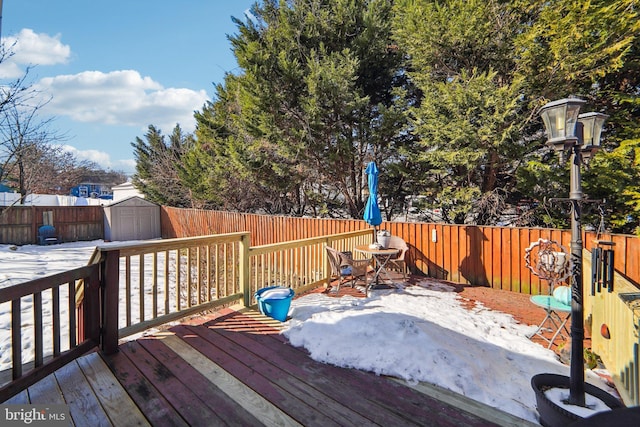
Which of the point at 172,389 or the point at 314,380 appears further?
the point at 314,380

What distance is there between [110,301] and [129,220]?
1263cm

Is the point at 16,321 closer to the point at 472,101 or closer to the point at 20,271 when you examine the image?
the point at 472,101

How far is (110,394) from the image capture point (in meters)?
2.14

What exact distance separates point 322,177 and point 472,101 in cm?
465

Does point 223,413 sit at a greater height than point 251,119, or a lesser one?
lesser

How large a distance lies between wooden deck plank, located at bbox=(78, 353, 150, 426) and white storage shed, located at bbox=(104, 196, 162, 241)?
1257 centimetres

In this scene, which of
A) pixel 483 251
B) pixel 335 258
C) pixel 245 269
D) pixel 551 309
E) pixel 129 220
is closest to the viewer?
pixel 551 309

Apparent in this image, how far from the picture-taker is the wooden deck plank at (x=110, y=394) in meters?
1.91

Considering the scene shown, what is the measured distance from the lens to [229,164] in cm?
1151

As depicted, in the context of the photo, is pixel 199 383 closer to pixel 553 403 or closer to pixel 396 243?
pixel 553 403

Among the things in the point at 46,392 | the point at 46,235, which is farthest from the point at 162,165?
the point at 46,392

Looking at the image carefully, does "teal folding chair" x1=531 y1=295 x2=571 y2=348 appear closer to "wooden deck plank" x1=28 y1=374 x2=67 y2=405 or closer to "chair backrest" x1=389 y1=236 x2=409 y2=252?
"chair backrest" x1=389 y1=236 x2=409 y2=252

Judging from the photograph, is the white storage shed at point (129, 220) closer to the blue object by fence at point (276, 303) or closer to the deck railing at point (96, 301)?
the deck railing at point (96, 301)

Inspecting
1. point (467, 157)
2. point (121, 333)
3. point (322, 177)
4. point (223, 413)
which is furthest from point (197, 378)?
point (322, 177)
